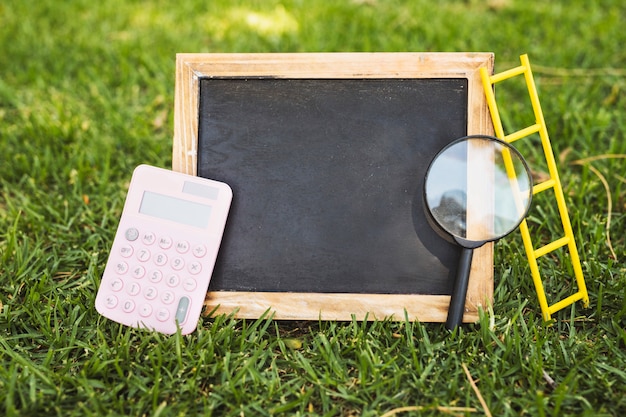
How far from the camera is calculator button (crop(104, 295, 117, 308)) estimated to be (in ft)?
5.49

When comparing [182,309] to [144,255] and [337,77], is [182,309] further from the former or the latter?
[337,77]

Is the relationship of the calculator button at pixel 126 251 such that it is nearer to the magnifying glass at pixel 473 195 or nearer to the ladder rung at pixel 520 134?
the magnifying glass at pixel 473 195

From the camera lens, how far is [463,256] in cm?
163

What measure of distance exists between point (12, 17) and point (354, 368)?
3.17 metres

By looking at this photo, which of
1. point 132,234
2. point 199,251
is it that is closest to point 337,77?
point 199,251

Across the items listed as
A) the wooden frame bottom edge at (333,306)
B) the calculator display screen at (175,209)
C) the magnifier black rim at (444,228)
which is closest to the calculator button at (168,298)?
the wooden frame bottom edge at (333,306)

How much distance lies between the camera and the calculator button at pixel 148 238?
5.58 feet

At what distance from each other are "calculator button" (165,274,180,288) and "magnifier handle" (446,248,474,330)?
757mm

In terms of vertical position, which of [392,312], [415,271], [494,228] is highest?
[494,228]

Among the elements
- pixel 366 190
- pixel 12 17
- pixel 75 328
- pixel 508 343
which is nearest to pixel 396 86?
pixel 366 190

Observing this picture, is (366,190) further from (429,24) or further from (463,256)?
(429,24)

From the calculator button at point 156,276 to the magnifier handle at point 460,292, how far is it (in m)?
0.81

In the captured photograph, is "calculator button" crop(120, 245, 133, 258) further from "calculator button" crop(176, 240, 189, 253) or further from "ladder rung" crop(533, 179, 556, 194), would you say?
"ladder rung" crop(533, 179, 556, 194)

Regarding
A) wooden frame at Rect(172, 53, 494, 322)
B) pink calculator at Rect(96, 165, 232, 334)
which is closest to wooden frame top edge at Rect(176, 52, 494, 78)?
wooden frame at Rect(172, 53, 494, 322)
